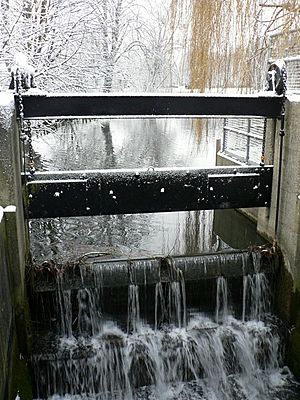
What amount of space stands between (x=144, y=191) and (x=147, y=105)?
1142 millimetres

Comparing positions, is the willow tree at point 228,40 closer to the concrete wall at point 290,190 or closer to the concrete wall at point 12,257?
the concrete wall at point 290,190

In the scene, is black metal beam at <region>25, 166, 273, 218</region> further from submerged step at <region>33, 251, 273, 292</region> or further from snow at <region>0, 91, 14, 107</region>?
snow at <region>0, 91, 14, 107</region>

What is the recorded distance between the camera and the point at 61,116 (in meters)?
5.77

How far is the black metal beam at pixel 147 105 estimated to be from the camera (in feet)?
18.9

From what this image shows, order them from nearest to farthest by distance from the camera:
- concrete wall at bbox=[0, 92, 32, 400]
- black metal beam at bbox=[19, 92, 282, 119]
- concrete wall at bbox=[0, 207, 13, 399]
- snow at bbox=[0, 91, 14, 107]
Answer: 1. concrete wall at bbox=[0, 207, 13, 399]
2. concrete wall at bbox=[0, 92, 32, 400]
3. snow at bbox=[0, 91, 14, 107]
4. black metal beam at bbox=[19, 92, 282, 119]

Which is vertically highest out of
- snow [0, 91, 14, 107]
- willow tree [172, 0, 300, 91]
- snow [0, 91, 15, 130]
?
willow tree [172, 0, 300, 91]

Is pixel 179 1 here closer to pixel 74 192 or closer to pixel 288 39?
pixel 288 39

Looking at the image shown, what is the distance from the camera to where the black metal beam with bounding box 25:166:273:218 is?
6.23 m

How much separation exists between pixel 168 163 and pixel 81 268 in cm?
788

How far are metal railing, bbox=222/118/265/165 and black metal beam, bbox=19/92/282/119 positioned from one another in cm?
154

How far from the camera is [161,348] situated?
5840 millimetres

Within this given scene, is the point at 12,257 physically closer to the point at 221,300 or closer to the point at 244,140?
the point at 221,300

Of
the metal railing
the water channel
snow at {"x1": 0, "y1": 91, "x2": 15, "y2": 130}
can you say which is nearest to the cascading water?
the water channel

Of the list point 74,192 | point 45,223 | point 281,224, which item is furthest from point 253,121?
point 45,223
